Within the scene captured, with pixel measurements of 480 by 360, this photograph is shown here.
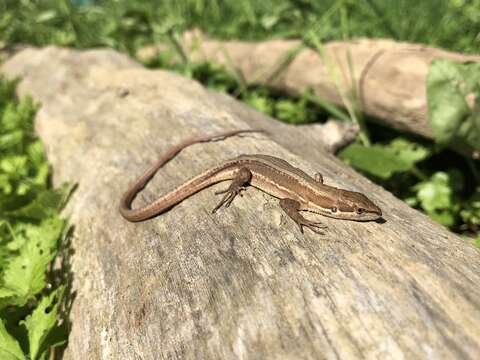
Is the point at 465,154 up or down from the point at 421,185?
up

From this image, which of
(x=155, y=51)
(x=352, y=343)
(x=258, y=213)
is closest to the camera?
(x=352, y=343)

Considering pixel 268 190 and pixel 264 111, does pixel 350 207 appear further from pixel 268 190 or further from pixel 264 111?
pixel 264 111

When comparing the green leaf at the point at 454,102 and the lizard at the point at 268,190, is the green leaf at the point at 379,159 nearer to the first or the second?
the green leaf at the point at 454,102

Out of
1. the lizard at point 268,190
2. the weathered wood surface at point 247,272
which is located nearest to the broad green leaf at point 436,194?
the weathered wood surface at point 247,272

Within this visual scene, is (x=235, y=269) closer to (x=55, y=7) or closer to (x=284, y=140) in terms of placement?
(x=284, y=140)

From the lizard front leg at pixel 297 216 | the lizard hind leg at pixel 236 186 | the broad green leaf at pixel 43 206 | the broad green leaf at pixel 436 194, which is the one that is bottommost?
the broad green leaf at pixel 43 206

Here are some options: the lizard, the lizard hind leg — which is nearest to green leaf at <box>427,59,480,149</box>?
the lizard

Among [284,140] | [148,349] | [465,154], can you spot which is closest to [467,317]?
[148,349]
